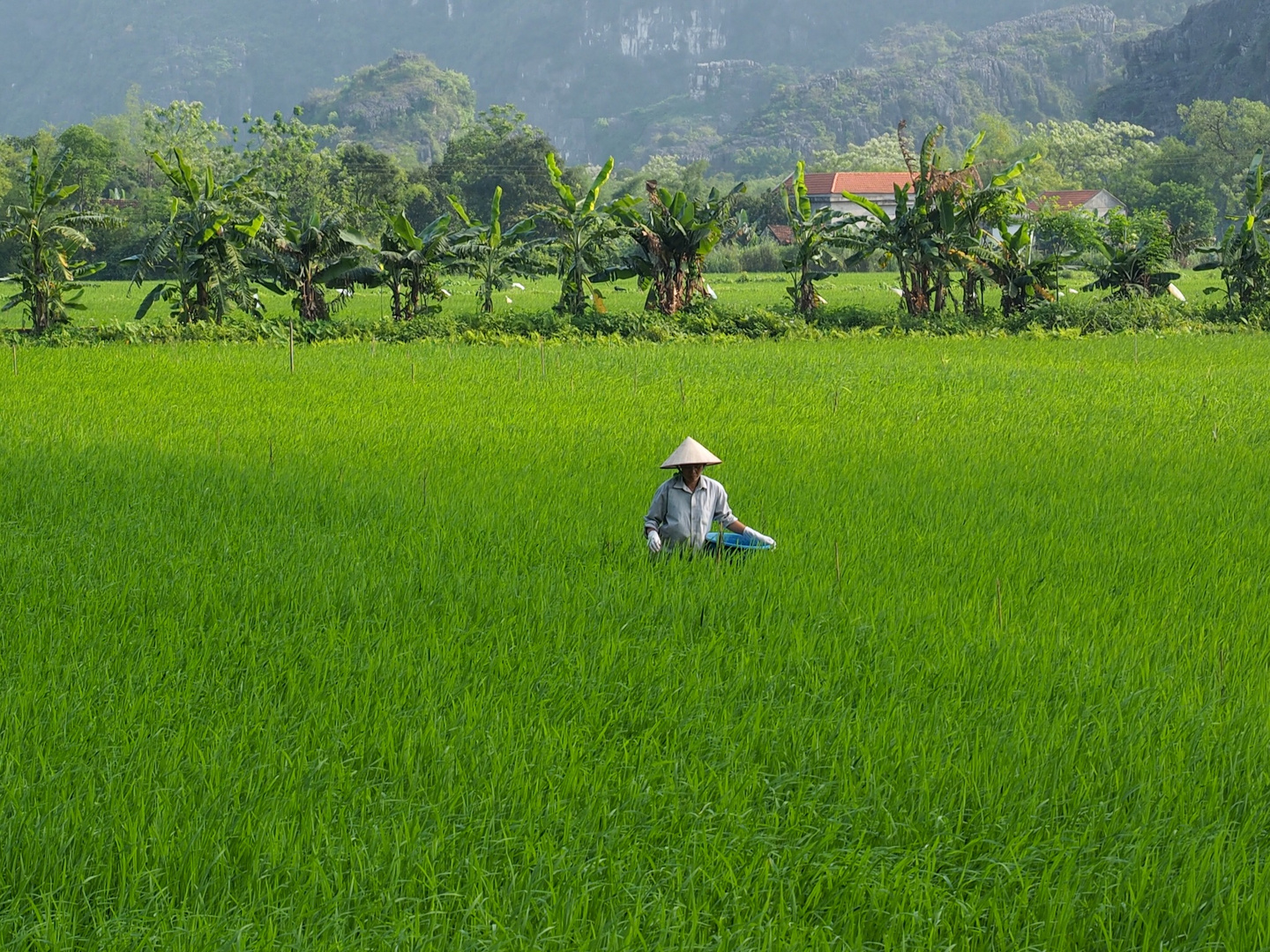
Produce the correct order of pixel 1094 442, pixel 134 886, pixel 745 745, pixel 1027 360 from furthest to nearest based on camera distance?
pixel 1027 360 < pixel 1094 442 < pixel 745 745 < pixel 134 886

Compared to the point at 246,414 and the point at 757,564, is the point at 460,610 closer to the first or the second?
the point at 757,564

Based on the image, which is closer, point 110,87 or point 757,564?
point 757,564

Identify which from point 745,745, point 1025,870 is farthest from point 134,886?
point 1025,870

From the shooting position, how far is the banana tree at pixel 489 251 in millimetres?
18453

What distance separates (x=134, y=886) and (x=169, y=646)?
1560mm

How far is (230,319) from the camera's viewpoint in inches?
683

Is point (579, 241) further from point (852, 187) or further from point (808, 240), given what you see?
point (852, 187)

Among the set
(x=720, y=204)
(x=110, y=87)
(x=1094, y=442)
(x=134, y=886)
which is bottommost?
(x=134, y=886)

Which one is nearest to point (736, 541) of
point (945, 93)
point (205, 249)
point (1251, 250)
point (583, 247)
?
point (583, 247)

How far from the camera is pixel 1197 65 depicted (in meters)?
86.0

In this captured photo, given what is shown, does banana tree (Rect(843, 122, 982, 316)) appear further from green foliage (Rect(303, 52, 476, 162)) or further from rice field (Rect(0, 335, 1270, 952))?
green foliage (Rect(303, 52, 476, 162))

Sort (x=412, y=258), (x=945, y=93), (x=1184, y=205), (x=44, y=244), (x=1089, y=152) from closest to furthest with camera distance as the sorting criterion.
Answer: (x=44, y=244), (x=412, y=258), (x=1184, y=205), (x=1089, y=152), (x=945, y=93)

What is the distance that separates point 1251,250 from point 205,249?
16013 millimetres

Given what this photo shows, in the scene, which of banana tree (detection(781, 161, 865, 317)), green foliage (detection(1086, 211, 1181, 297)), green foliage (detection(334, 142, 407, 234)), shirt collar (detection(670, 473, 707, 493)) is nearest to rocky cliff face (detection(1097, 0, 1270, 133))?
green foliage (detection(334, 142, 407, 234))
